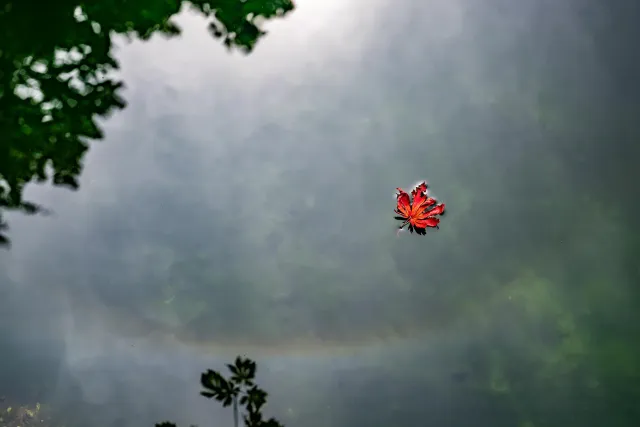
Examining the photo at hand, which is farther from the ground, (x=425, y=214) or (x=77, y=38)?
(x=77, y=38)

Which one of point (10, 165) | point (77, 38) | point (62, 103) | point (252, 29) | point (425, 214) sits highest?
point (252, 29)

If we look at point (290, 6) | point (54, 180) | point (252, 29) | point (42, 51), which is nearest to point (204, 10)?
point (252, 29)

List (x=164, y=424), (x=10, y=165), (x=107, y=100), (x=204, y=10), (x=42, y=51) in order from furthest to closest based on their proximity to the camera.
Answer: (x=204, y=10), (x=107, y=100), (x=42, y=51), (x=10, y=165), (x=164, y=424)

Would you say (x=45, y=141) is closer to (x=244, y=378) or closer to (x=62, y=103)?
(x=62, y=103)

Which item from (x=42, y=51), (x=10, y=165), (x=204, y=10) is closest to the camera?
(x=10, y=165)

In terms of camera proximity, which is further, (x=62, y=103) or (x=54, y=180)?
(x=54, y=180)

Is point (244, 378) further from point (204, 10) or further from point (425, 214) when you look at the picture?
point (204, 10)
